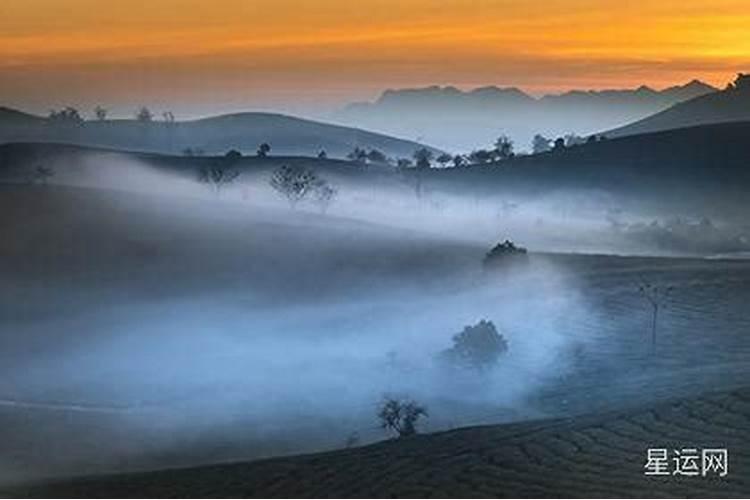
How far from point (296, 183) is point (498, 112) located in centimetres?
156

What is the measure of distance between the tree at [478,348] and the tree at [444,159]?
49.1 inches

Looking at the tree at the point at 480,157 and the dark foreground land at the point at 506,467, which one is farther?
the tree at the point at 480,157

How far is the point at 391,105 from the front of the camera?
9289 mm

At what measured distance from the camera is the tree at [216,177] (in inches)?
359

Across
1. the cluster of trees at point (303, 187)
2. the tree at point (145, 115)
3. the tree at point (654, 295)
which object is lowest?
the tree at point (654, 295)

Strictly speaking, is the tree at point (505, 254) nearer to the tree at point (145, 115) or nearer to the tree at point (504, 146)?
the tree at point (504, 146)

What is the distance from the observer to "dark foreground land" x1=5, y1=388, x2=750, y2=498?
770 cm

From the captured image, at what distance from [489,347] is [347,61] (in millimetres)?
2278

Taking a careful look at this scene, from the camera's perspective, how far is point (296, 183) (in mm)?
9469

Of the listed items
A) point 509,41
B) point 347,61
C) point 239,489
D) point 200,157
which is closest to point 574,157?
point 509,41

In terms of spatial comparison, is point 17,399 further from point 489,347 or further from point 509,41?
point 509,41

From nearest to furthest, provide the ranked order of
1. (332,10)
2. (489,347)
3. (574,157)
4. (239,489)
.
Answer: (239,489), (489,347), (332,10), (574,157)

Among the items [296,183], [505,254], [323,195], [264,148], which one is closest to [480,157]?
[505,254]

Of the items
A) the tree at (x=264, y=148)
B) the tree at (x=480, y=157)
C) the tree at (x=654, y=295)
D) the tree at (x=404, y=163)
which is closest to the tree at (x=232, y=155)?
the tree at (x=264, y=148)
